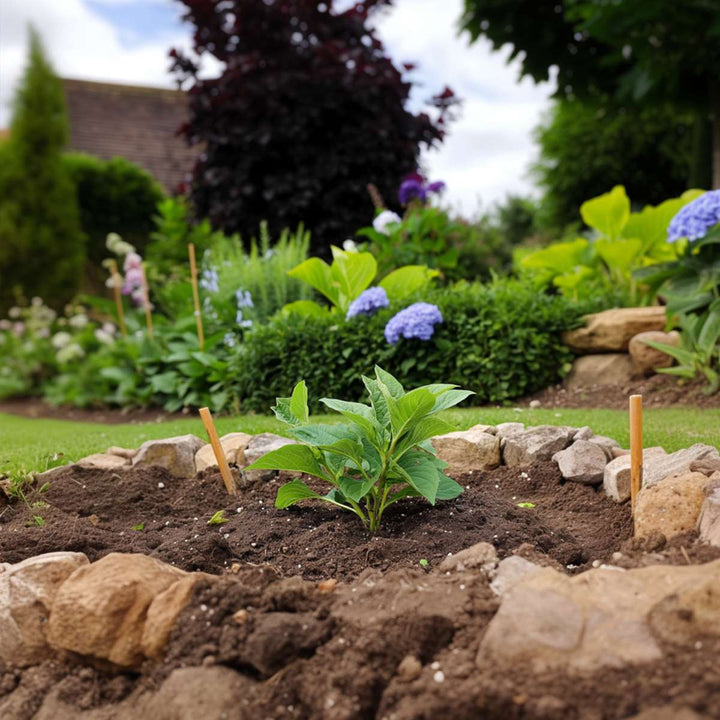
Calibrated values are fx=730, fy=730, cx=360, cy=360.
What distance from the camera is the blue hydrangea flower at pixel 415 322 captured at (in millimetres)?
4543

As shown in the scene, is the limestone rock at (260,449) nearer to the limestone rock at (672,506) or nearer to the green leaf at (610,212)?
the limestone rock at (672,506)

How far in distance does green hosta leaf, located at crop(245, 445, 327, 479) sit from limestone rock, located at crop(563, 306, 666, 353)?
3210mm

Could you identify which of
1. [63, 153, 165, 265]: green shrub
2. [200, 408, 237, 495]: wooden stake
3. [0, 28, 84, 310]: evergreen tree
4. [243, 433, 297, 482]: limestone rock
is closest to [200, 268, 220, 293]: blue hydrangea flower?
[243, 433, 297, 482]: limestone rock

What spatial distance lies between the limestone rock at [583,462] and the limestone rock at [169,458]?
1467 millimetres

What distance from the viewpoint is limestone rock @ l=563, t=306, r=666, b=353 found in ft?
15.9

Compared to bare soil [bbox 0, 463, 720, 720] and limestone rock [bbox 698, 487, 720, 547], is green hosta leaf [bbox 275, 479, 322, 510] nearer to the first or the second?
bare soil [bbox 0, 463, 720, 720]

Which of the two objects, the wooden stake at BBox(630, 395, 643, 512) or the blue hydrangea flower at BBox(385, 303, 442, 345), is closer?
the wooden stake at BBox(630, 395, 643, 512)

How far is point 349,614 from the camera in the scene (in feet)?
5.02

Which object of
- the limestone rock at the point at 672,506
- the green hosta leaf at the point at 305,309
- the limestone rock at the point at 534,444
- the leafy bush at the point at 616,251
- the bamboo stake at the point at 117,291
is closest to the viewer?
the limestone rock at the point at 672,506

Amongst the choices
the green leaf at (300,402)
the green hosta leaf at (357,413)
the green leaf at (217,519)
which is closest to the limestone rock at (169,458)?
the green leaf at (217,519)

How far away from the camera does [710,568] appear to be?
146 cm

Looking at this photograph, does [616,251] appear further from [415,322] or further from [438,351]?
[415,322]

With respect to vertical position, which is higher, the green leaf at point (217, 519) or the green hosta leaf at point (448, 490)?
the green hosta leaf at point (448, 490)

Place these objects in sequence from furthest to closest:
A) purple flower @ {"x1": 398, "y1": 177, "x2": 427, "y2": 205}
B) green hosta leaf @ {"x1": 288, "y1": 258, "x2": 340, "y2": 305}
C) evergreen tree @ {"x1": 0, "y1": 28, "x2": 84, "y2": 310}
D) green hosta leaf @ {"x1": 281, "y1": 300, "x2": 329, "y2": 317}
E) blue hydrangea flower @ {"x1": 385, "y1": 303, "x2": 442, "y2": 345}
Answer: evergreen tree @ {"x1": 0, "y1": 28, "x2": 84, "y2": 310} → purple flower @ {"x1": 398, "y1": 177, "x2": 427, "y2": 205} → green hosta leaf @ {"x1": 281, "y1": 300, "x2": 329, "y2": 317} → green hosta leaf @ {"x1": 288, "y1": 258, "x2": 340, "y2": 305} → blue hydrangea flower @ {"x1": 385, "y1": 303, "x2": 442, "y2": 345}
